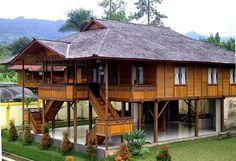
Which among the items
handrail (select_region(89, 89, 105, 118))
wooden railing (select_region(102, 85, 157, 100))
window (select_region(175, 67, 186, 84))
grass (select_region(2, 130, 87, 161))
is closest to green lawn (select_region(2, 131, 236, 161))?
grass (select_region(2, 130, 87, 161))

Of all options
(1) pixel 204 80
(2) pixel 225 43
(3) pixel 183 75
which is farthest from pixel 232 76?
(2) pixel 225 43

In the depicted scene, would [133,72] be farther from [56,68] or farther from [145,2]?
[145,2]

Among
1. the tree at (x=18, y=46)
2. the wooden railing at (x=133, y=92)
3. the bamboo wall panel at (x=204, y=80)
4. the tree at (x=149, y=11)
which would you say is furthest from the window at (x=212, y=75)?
the tree at (x=18, y=46)

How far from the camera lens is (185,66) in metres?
25.0

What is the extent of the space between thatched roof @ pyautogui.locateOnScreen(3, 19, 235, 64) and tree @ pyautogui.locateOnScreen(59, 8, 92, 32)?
50420 mm

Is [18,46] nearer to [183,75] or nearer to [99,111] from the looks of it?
[183,75]

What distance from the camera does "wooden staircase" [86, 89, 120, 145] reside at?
2106 cm

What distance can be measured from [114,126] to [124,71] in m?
4.49

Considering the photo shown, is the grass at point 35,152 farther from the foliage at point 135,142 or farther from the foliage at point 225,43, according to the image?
the foliage at point 225,43

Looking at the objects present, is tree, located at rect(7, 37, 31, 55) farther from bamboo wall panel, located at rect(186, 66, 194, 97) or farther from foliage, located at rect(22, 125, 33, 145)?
bamboo wall panel, located at rect(186, 66, 194, 97)

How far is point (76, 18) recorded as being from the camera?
3118 inches

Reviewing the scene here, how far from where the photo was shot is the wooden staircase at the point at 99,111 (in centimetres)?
2106

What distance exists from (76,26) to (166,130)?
54819 millimetres

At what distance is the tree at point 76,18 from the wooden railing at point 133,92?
56.8 m
